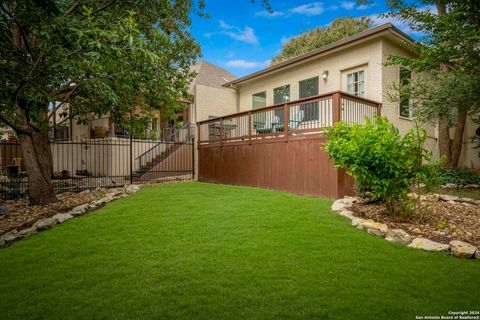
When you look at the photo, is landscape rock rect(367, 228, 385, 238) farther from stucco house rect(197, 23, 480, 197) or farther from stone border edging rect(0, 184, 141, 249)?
stone border edging rect(0, 184, 141, 249)

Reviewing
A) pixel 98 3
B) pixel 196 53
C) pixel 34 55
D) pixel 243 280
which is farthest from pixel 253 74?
pixel 243 280

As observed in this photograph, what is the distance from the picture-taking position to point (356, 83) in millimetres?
9414

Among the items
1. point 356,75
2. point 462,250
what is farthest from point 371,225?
point 356,75

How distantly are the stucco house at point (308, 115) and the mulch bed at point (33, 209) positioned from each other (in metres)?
4.33

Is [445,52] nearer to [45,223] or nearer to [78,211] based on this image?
[78,211]

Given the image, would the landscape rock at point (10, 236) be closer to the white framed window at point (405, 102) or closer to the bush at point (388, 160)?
the bush at point (388, 160)

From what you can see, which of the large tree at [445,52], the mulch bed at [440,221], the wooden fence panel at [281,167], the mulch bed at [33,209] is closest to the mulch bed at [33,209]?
the mulch bed at [33,209]

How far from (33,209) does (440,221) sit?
796cm

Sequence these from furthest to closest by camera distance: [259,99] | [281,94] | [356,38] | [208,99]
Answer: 1. [208,99]
2. [259,99]
3. [281,94]
4. [356,38]

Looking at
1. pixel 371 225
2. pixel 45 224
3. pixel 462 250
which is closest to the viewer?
pixel 462 250

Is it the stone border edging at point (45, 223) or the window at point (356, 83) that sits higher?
the window at point (356, 83)

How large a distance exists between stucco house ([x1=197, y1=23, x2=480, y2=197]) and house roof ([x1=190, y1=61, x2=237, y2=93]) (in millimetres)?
4691

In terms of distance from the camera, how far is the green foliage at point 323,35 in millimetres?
20531

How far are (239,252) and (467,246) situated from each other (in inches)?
104
